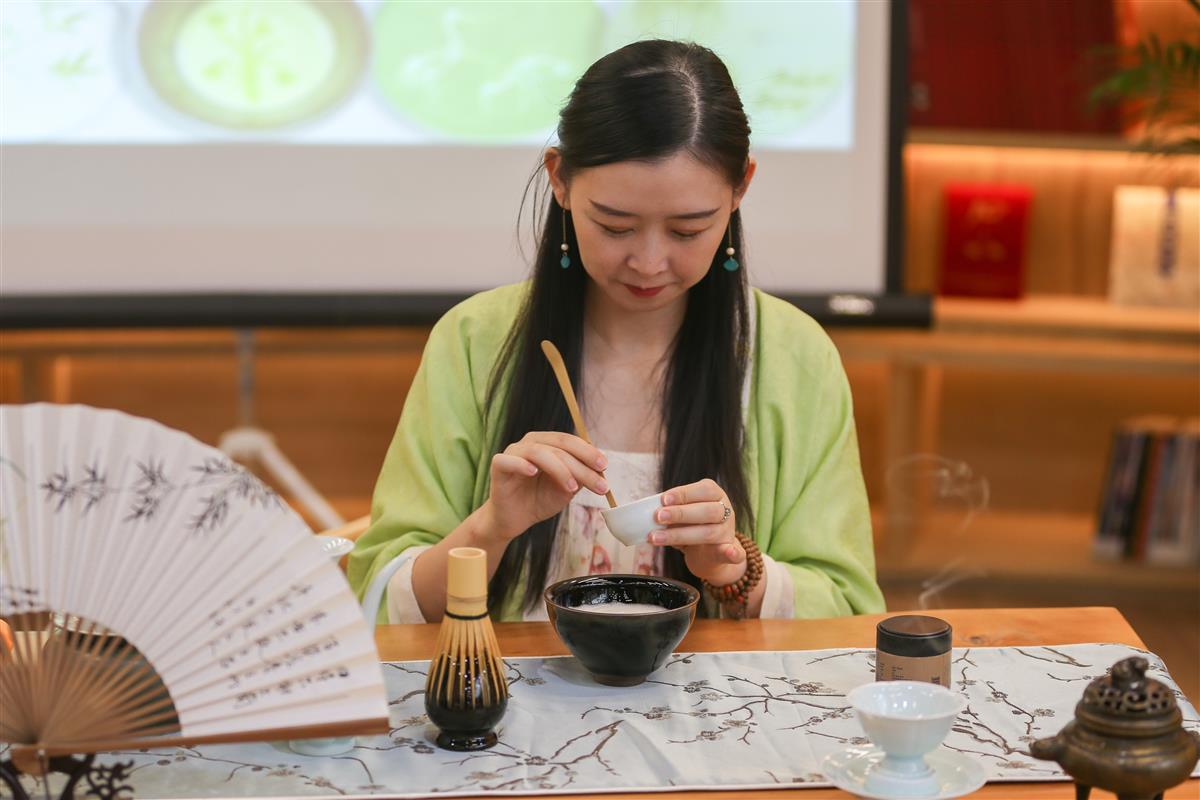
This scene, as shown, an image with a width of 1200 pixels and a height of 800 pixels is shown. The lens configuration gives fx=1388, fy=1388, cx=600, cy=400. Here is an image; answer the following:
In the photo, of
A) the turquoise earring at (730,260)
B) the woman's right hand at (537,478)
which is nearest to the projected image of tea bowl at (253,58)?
the turquoise earring at (730,260)

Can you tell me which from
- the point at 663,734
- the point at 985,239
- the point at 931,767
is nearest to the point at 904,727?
the point at 931,767

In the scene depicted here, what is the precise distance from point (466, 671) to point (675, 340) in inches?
26.7

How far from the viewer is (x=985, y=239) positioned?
3.40 metres

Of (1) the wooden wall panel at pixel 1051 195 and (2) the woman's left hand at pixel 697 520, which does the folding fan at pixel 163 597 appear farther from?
(1) the wooden wall panel at pixel 1051 195

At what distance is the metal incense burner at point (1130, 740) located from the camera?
0.91 metres

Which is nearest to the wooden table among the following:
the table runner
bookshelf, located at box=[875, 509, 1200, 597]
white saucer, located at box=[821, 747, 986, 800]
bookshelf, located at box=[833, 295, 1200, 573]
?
the table runner

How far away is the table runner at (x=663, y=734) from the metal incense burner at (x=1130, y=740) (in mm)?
112

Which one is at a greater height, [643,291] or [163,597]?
[643,291]

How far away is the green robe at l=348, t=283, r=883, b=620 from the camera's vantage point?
1562 mm

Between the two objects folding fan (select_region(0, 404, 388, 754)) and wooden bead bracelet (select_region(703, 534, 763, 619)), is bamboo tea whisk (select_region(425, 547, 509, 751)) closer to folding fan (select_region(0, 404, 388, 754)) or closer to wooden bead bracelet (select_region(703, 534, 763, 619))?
folding fan (select_region(0, 404, 388, 754))

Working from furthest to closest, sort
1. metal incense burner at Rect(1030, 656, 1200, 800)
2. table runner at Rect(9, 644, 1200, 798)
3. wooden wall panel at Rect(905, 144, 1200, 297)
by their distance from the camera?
wooden wall panel at Rect(905, 144, 1200, 297) → table runner at Rect(9, 644, 1200, 798) → metal incense burner at Rect(1030, 656, 1200, 800)

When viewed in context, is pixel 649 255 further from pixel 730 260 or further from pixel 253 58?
pixel 253 58

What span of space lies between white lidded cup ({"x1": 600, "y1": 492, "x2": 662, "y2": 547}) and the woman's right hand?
54 mm

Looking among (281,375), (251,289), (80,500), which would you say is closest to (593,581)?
(80,500)
